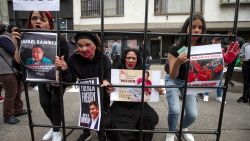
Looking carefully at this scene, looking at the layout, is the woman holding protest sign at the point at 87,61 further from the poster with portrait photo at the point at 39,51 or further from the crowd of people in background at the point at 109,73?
the poster with portrait photo at the point at 39,51

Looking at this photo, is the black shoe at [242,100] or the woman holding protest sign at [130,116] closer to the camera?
the woman holding protest sign at [130,116]

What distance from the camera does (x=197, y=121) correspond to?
4195 mm

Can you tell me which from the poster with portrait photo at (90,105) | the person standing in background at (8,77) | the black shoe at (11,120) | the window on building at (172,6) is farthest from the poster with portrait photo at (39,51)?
the window on building at (172,6)

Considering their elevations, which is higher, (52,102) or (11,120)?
(52,102)

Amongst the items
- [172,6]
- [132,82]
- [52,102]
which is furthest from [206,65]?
[172,6]

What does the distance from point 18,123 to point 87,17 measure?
11.8 meters

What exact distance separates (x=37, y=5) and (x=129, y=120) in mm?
1571

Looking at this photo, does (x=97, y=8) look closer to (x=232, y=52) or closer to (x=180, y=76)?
(x=180, y=76)

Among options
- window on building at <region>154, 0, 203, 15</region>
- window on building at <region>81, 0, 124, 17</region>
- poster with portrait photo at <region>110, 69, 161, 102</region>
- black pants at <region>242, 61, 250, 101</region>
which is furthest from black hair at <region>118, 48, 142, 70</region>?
window on building at <region>81, 0, 124, 17</region>

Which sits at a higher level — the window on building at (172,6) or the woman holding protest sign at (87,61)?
the window on building at (172,6)

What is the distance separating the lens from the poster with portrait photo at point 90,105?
2289mm

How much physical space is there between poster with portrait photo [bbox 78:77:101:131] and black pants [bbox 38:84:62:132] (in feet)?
2.43

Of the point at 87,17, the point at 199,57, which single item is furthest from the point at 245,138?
the point at 87,17

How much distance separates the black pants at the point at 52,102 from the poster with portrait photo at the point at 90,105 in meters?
0.74
